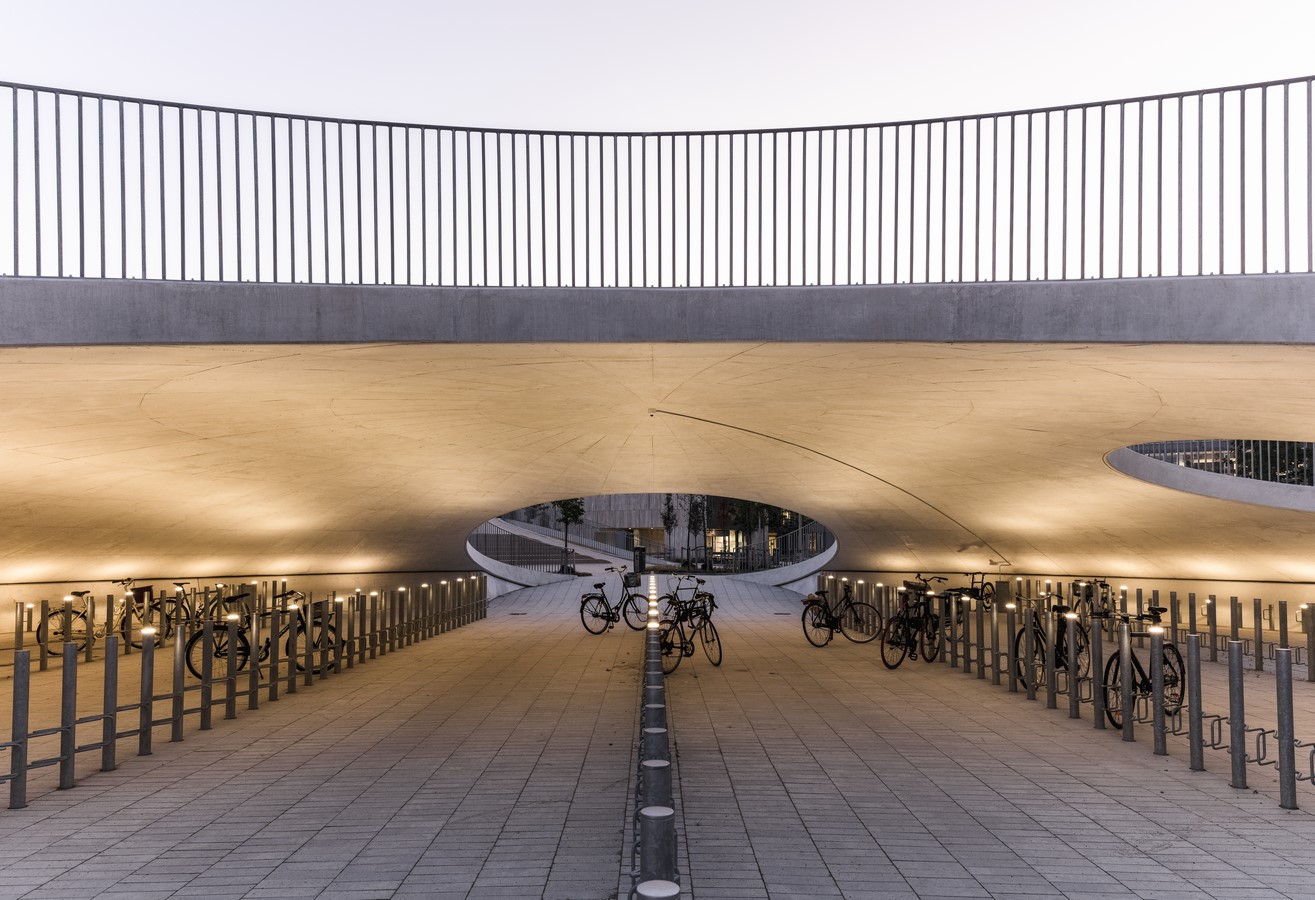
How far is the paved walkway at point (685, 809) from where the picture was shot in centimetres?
488

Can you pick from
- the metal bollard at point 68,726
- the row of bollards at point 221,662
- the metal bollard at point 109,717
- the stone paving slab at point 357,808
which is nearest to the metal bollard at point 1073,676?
the stone paving slab at point 357,808

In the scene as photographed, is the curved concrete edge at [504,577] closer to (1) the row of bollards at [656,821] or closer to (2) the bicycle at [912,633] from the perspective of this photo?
(2) the bicycle at [912,633]

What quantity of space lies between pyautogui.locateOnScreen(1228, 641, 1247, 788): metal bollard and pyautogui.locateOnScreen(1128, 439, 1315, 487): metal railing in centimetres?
991

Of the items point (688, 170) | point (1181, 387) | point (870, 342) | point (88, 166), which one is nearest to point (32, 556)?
point (88, 166)

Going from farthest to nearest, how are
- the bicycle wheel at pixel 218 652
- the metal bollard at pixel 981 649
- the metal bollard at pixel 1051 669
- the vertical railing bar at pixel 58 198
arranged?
the metal bollard at pixel 981 649 < the bicycle wheel at pixel 218 652 < the metal bollard at pixel 1051 669 < the vertical railing bar at pixel 58 198

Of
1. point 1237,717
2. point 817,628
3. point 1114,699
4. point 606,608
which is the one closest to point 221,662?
point 606,608

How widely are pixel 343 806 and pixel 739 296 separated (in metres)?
5.30

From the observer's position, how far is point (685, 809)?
613 centimetres

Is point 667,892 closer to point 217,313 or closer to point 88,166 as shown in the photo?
point 217,313

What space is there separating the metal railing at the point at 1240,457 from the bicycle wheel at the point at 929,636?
5231mm

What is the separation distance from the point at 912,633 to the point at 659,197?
685cm

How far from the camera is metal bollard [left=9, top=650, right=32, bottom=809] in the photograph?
6.31m

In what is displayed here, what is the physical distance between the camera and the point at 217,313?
28.0 feet

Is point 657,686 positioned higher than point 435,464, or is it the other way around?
point 435,464
